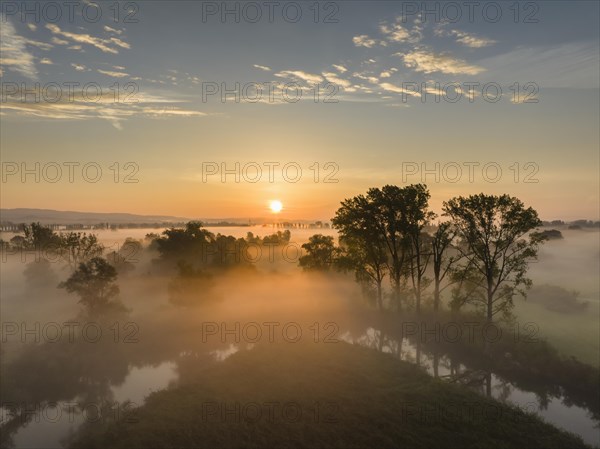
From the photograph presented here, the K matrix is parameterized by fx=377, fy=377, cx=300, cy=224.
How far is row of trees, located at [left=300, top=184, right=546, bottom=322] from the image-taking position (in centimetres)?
4278

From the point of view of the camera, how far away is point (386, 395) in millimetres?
28922

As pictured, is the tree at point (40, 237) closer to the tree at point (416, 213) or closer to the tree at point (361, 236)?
the tree at point (361, 236)

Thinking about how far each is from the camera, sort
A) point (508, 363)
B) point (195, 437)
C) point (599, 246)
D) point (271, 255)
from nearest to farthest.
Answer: point (195, 437), point (508, 363), point (271, 255), point (599, 246)

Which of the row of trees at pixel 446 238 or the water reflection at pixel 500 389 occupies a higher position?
the row of trees at pixel 446 238

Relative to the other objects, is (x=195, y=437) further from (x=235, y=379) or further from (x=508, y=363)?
(x=508, y=363)

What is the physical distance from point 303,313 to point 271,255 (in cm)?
5647

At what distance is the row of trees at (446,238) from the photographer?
42.8 meters

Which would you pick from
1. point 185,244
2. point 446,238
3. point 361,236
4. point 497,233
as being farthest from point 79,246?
point 497,233

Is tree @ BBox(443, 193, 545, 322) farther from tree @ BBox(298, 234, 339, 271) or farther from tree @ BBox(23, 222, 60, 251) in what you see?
tree @ BBox(23, 222, 60, 251)

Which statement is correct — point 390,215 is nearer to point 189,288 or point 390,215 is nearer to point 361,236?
point 361,236

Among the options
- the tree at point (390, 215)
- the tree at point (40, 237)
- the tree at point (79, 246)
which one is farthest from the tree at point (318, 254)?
the tree at point (40, 237)

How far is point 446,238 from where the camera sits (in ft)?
161

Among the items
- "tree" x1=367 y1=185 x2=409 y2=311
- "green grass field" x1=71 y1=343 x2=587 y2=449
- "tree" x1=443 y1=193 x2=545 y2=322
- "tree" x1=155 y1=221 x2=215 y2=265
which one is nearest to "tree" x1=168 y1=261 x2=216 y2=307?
"tree" x1=155 y1=221 x2=215 y2=265

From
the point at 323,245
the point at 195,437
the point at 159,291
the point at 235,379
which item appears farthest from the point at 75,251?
the point at 195,437
